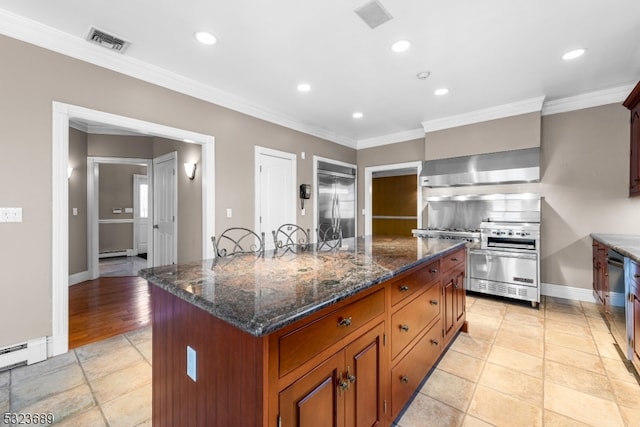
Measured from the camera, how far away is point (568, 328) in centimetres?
289

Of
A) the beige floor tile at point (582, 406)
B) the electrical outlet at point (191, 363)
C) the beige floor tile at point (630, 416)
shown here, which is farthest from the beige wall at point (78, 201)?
the beige floor tile at point (630, 416)

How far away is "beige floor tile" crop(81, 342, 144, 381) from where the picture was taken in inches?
83.1

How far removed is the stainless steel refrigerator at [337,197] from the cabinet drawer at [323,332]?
3806mm

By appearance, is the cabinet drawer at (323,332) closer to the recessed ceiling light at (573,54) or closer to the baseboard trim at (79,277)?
the recessed ceiling light at (573,54)

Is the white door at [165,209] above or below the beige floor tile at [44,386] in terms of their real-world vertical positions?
above

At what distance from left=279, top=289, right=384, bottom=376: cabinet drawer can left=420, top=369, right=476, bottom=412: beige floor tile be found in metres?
1.04

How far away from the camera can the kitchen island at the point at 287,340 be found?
0.88 metres

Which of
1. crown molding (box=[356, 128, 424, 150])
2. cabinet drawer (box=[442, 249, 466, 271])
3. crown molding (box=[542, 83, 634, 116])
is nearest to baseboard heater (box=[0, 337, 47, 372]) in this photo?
cabinet drawer (box=[442, 249, 466, 271])

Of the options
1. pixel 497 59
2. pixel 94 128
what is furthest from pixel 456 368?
pixel 94 128

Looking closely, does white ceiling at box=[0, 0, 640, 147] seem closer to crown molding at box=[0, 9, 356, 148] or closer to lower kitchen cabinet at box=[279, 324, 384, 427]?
crown molding at box=[0, 9, 356, 148]

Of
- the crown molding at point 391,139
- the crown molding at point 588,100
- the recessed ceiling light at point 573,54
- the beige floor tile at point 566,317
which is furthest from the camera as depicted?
the crown molding at point 391,139

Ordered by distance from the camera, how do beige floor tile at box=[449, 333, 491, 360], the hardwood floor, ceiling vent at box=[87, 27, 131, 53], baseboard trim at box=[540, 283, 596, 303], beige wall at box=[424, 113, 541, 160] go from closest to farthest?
ceiling vent at box=[87, 27, 131, 53], beige floor tile at box=[449, 333, 491, 360], the hardwood floor, baseboard trim at box=[540, 283, 596, 303], beige wall at box=[424, 113, 541, 160]

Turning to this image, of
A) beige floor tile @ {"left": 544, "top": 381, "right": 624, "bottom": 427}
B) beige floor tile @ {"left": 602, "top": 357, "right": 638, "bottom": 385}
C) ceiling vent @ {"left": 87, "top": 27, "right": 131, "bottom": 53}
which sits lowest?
beige floor tile @ {"left": 544, "top": 381, "right": 624, "bottom": 427}

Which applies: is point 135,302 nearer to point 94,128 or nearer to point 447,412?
point 94,128
